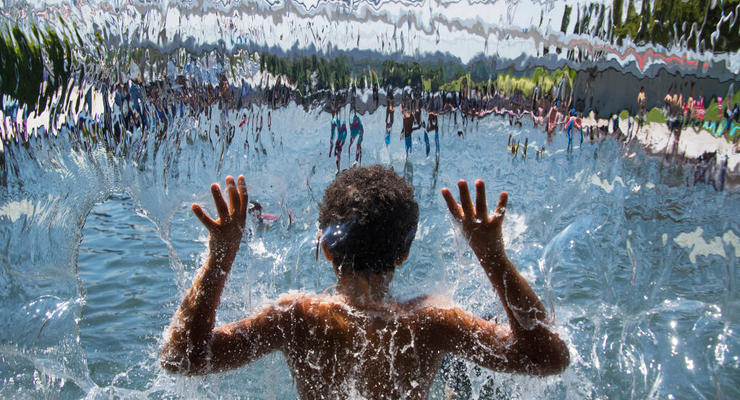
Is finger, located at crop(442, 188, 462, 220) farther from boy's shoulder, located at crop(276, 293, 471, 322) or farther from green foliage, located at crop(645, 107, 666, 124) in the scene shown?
green foliage, located at crop(645, 107, 666, 124)

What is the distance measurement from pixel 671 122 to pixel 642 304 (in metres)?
1.36

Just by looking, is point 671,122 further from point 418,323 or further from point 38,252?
point 38,252

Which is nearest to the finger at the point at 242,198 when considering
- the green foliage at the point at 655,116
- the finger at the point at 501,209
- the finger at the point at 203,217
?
the finger at the point at 203,217

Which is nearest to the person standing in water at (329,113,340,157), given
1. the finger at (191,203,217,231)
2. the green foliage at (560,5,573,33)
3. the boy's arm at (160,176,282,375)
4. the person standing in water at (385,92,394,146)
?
the person standing in water at (385,92,394,146)

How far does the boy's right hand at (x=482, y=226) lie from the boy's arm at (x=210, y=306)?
72 centimetres

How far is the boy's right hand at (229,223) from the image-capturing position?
1.92 m

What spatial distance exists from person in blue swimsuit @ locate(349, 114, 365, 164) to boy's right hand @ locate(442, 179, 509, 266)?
1602mm

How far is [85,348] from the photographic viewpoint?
3.85 meters

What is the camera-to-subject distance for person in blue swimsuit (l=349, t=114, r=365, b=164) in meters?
3.39

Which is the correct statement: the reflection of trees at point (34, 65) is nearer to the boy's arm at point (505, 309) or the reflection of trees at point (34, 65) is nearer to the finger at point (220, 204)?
the finger at point (220, 204)

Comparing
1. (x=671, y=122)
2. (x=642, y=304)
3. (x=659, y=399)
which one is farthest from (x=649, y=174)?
(x=659, y=399)

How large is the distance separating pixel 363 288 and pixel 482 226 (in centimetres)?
49

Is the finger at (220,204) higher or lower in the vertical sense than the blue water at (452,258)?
higher

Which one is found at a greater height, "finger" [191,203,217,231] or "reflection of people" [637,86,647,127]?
"reflection of people" [637,86,647,127]
